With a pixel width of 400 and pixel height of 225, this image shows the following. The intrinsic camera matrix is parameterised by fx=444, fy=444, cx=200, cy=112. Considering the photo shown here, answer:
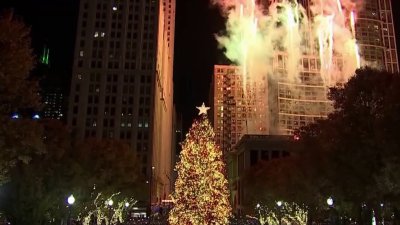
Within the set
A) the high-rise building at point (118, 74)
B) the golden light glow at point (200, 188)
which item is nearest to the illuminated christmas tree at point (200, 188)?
the golden light glow at point (200, 188)

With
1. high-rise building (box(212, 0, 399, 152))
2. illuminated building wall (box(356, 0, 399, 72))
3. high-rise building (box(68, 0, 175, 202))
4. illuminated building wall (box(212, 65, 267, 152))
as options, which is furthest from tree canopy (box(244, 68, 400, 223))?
illuminated building wall (box(212, 65, 267, 152))

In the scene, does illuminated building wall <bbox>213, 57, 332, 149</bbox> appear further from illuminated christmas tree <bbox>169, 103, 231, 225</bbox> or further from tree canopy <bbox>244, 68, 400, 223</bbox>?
illuminated christmas tree <bbox>169, 103, 231, 225</bbox>

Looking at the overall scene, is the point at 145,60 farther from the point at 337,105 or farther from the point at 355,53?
the point at 337,105

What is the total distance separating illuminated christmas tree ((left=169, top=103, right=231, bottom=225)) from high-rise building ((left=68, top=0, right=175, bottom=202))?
9761 centimetres

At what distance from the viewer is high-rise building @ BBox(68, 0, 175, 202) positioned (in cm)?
13638

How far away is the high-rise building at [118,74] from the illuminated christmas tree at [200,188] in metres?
97.6

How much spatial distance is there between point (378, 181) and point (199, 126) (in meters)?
16.1

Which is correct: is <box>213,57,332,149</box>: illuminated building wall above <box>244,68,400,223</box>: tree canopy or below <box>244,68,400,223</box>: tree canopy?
above


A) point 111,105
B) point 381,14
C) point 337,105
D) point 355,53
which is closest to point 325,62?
point 355,53

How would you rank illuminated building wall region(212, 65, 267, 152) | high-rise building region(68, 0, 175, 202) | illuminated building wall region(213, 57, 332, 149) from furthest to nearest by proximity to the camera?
1. illuminated building wall region(212, 65, 267, 152)
2. illuminated building wall region(213, 57, 332, 149)
3. high-rise building region(68, 0, 175, 202)

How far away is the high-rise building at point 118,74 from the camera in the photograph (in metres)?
136

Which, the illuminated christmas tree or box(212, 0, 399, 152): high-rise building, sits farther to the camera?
box(212, 0, 399, 152): high-rise building

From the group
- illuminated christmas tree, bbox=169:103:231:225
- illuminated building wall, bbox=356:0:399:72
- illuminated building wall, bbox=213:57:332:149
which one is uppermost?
illuminated building wall, bbox=356:0:399:72

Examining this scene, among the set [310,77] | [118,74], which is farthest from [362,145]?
[310,77]
